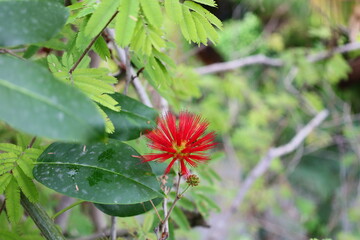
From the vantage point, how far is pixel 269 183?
309cm

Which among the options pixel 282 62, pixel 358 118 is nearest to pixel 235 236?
pixel 358 118

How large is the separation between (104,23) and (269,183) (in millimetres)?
2891

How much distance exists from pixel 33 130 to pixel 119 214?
220 mm

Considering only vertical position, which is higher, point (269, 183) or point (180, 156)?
point (180, 156)

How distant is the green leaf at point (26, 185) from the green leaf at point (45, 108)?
0.19 metres

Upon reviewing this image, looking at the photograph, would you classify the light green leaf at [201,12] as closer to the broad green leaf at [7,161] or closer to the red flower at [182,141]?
the red flower at [182,141]

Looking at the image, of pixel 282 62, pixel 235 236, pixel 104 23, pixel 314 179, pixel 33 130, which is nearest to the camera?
pixel 33 130

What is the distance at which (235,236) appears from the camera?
3168 millimetres

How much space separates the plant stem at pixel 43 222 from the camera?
0.39 m

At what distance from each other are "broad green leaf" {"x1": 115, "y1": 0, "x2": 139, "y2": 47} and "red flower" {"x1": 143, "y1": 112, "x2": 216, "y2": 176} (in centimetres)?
9

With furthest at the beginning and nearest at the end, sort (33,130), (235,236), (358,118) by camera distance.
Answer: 1. (235,236)
2. (358,118)
3. (33,130)

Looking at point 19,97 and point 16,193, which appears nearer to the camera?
point 19,97

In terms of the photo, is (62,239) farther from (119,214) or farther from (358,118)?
(358,118)

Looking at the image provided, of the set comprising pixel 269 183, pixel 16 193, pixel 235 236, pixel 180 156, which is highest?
pixel 180 156
